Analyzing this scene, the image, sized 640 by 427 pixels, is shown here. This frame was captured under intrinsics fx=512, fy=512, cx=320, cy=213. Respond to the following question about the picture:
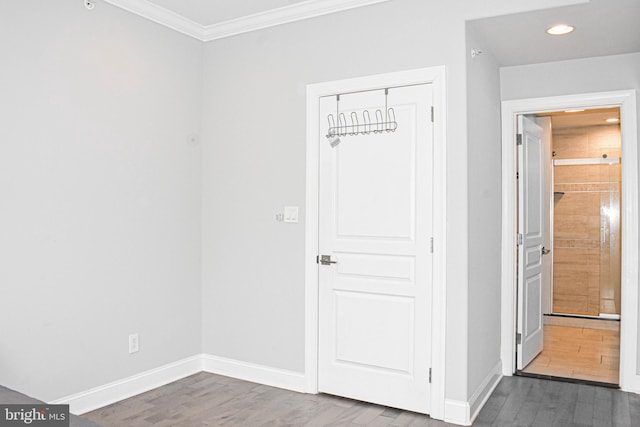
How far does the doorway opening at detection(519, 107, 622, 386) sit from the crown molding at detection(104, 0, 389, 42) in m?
3.89

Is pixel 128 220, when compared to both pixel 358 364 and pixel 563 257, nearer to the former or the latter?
pixel 358 364

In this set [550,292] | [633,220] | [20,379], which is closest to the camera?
[20,379]

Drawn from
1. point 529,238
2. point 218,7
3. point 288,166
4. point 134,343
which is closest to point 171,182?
point 288,166

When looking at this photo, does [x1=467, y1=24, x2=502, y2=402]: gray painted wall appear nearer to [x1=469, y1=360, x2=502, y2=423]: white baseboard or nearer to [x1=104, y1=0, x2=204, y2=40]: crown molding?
[x1=469, y1=360, x2=502, y2=423]: white baseboard

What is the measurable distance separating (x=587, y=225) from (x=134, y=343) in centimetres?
605

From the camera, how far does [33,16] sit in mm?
3059

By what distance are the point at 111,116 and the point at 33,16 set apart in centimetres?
75

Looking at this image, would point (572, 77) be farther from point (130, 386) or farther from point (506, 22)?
point (130, 386)

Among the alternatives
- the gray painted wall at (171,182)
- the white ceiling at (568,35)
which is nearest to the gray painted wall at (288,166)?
the gray painted wall at (171,182)

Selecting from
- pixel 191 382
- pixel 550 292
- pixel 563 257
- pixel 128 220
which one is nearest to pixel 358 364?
pixel 191 382

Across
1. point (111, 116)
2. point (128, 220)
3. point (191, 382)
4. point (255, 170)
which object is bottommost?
point (191, 382)

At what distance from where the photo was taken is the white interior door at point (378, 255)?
3.36 meters

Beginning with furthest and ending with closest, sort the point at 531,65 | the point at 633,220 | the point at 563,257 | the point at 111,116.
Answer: the point at 563,257 < the point at 531,65 < the point at 633,220 < the point at 111,116

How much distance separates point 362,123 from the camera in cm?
358
